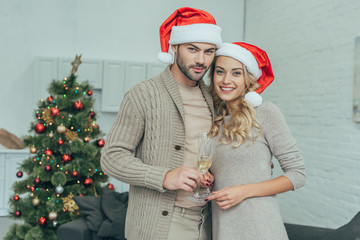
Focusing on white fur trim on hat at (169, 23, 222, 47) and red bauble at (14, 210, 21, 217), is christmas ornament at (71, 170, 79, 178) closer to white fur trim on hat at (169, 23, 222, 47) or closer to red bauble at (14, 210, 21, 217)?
red bauble at (14, 210, 21, 217)

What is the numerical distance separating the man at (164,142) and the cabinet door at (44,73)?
13.8 feet

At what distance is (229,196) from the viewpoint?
1572 millimetres

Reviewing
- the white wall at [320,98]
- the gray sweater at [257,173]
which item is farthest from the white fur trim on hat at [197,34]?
the white wall at [320,98]

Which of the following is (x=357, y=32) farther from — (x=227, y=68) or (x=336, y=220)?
(x=227, y=68)

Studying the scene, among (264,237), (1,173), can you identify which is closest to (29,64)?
(1,173)

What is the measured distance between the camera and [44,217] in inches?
134

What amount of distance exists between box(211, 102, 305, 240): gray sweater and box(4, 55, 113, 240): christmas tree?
78.4 inches

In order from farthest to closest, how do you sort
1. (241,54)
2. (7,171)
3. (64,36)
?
1. (64,36)
2. (7,171)
3. (241,54)

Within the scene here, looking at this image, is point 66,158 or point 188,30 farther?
point 66,158

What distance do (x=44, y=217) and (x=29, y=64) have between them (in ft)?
10.2

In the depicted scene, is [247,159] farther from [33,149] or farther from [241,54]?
[33,149]

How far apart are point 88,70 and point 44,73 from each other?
62 centimetres

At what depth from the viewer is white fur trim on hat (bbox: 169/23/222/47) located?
1.75 meters

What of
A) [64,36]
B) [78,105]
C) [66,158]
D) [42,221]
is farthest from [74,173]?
[64,36]
